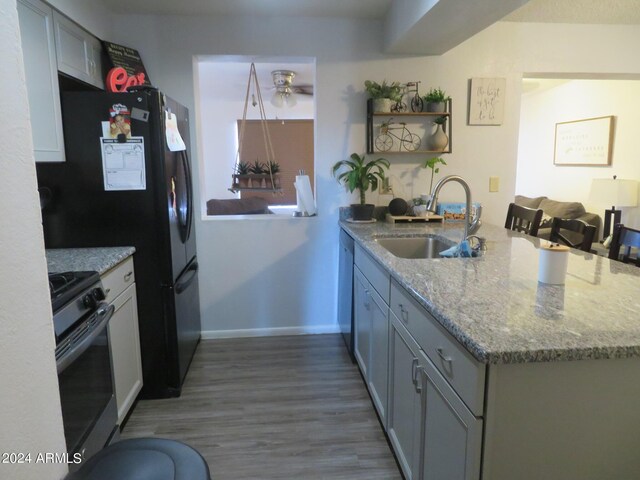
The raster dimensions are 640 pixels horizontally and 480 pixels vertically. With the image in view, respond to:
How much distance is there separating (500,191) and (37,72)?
3.01 meters

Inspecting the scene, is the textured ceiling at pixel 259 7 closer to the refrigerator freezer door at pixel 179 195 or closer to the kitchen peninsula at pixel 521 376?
the refrigerator freezer door at pixel 179 195

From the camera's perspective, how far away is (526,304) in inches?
48.8

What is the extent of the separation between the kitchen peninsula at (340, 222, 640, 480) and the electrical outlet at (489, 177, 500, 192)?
5.83 feet

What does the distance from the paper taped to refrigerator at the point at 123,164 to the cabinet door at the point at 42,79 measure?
21 cm

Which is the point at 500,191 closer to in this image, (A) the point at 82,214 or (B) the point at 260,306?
(B) the point at 260,306

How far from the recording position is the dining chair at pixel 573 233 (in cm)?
222

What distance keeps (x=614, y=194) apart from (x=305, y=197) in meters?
3.15

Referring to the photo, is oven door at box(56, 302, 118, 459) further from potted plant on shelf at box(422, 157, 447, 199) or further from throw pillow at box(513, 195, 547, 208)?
throw pillow at box(513, 195, 547, 208)

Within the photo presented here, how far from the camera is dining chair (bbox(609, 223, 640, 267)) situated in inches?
76.5

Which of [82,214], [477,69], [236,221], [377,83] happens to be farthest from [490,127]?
[82,214]

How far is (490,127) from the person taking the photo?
125 inches

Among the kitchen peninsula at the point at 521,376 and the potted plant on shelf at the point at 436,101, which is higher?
the potted plant on shelf at the point at 436,101

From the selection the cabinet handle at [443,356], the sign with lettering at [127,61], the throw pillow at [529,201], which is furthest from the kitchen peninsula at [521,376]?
the throw pillow at [529,201]

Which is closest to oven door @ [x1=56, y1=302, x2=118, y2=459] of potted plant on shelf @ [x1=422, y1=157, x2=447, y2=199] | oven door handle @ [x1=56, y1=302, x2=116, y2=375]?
oven door handle @ [x1=56, y1=302, x2=116, y2=375]
